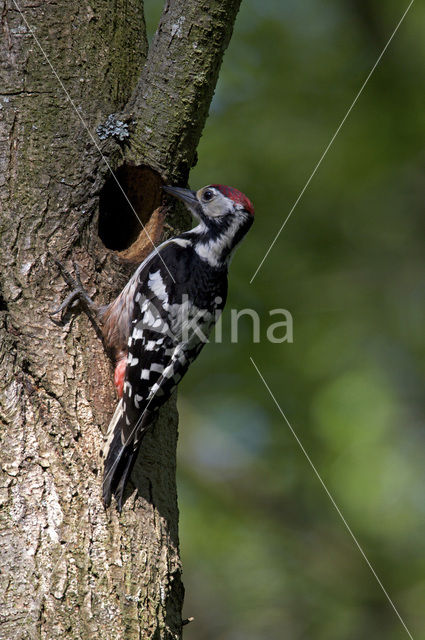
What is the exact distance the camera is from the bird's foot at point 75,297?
10.5ft

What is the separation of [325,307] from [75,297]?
8.15ft

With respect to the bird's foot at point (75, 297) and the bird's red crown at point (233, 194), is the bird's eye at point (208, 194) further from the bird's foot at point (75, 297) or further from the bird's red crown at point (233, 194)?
the bird's foot at point (75, 297)

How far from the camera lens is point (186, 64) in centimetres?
342

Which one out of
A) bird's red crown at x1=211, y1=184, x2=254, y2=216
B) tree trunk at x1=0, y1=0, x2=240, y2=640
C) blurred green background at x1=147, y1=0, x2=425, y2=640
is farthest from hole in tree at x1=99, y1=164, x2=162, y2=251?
blurred green background at x1=147, y1=0, x2=425, y2=640

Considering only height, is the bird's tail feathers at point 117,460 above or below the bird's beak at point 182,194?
below

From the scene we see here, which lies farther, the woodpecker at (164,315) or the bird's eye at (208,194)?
the bird's eye at (208,194)

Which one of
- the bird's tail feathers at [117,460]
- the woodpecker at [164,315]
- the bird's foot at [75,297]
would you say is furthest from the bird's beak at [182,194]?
the bird's tail feathers at [117,460]

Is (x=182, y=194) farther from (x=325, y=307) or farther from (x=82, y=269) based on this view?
(x=325, y=307)

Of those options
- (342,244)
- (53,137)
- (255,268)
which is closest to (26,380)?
(53,137)

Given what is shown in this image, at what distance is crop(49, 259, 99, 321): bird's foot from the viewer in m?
3.19

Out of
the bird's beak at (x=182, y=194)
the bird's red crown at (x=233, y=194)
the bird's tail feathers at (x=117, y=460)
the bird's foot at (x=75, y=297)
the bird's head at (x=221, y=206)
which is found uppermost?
the bird's beak at (x=182, y=194)

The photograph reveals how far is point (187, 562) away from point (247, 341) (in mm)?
1789

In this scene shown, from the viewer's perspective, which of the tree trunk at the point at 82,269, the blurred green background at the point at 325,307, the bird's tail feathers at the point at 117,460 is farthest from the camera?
the blurred green background at the point at 325,307

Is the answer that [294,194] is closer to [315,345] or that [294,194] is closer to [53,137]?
[315,345]
